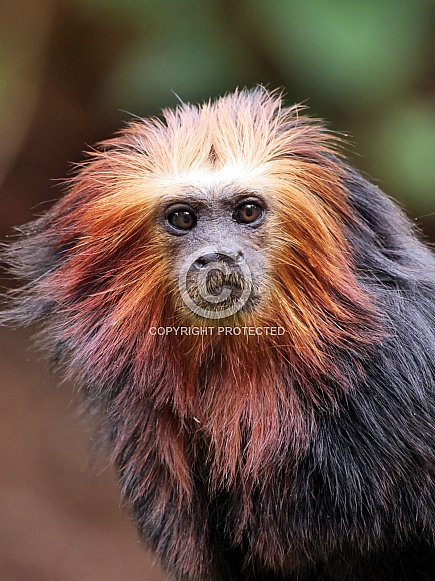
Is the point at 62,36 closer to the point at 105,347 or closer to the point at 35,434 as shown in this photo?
the point at 35,434

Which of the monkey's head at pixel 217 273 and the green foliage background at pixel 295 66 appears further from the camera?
the green foliage background at pixel 295 66

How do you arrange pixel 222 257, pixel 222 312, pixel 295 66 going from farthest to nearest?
pixel 295 66 < pixel 222 312 < pixel 222 257

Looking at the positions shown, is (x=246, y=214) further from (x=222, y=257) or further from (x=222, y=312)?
(x=222, y=312)

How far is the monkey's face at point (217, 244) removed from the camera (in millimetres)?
2541

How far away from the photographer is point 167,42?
167 inches

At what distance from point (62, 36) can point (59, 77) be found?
1.19ft

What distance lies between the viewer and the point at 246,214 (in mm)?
2604

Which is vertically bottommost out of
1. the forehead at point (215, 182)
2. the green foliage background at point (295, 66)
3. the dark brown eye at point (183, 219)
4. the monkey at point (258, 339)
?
the monkey at point (258, 339)

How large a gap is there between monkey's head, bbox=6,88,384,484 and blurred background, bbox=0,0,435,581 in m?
0.57

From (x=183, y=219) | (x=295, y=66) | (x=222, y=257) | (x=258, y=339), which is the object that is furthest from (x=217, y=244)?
(x=295, y=66)

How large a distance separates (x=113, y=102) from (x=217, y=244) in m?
2.25

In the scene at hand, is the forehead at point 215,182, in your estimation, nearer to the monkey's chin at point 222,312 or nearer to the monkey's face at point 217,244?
the monkey's face at point 217,244

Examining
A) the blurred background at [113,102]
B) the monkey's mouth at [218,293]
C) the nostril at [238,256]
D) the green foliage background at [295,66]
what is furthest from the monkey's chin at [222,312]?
the green foliage background at [295,66]

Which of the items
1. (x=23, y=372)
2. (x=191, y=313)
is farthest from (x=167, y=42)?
(x=23, y=372)
